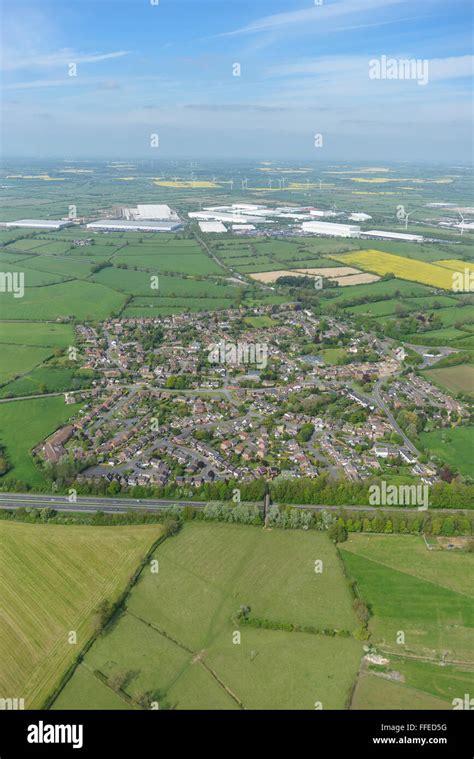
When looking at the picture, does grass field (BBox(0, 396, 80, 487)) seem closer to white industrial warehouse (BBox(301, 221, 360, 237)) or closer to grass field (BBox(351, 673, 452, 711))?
grass field (BBox(351, 673, 452, 711))

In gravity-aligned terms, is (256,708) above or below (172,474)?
below

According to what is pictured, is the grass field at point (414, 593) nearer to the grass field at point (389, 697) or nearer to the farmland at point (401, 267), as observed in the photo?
the grass field at point (389, 697)

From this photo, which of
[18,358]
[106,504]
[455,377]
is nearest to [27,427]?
[106,504]

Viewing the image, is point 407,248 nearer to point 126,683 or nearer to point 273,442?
point 273,442

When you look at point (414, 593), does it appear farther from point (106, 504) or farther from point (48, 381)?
point (48, 381)

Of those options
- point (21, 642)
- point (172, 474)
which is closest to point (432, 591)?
point (172, 474)

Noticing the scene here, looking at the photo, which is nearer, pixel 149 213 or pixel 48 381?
pixel 48 381

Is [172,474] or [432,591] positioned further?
[172,474]

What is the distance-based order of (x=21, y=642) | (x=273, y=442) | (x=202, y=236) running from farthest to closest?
1. (x=202, y=236)
2. (x=273, y=442)
3. (x=21, y=642)
